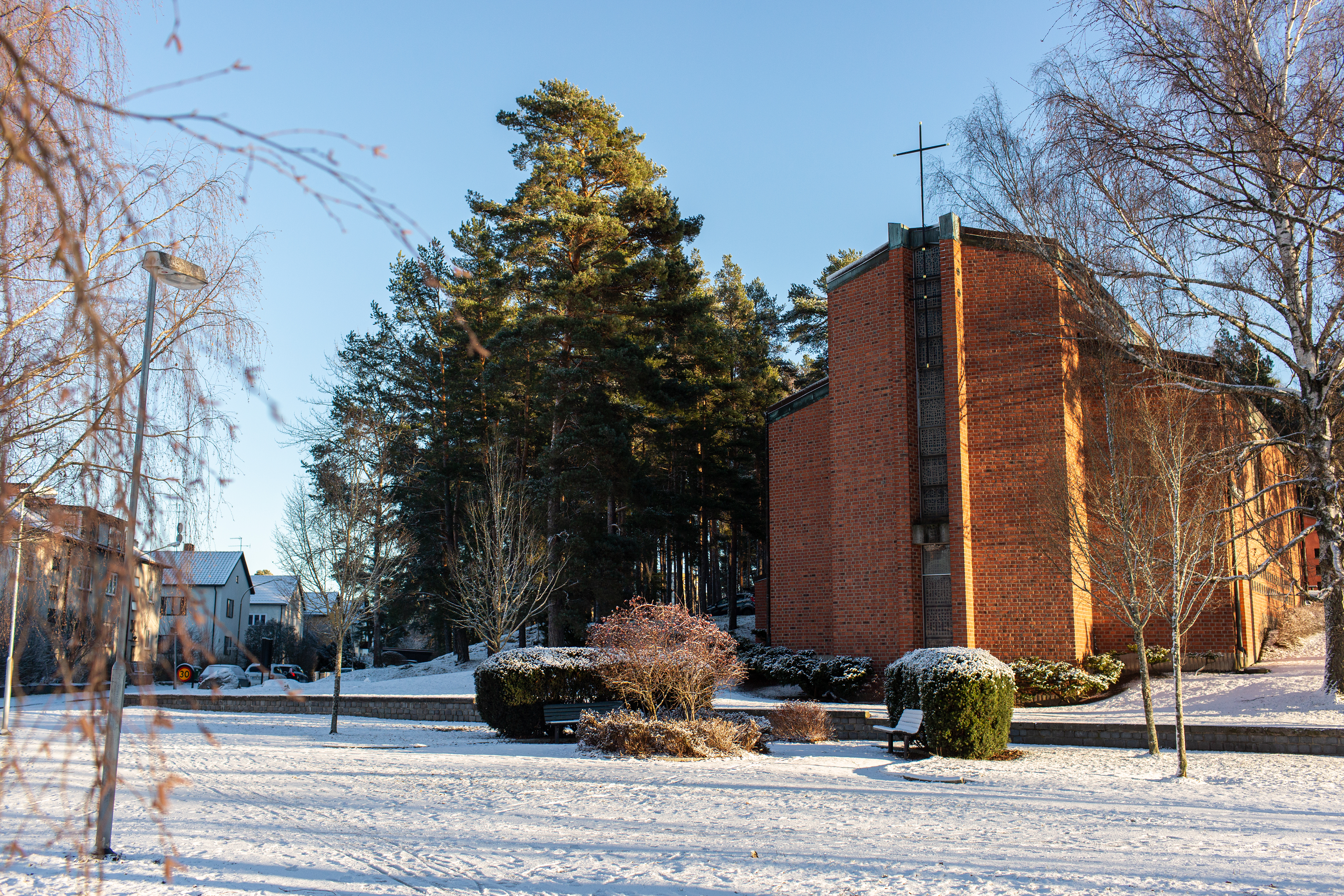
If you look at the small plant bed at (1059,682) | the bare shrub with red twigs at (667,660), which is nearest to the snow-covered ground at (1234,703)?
the small plant bed at (1059,682)

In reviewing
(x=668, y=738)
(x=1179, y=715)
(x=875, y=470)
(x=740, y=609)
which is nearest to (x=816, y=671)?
(x=875, y=470)

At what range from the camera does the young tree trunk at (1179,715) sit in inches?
456

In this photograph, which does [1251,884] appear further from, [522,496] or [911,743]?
[522,496]

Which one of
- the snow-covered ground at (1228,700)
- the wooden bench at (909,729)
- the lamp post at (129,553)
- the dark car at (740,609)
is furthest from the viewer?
the dark car at (740,609)

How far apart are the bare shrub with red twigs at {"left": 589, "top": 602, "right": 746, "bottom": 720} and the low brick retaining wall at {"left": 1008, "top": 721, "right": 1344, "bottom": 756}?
484 centimetres

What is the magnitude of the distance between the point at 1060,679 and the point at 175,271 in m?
18.7

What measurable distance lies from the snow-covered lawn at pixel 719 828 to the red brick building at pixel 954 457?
6.95 metres

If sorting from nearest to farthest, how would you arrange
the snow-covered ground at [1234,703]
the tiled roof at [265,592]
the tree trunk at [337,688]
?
the snow-covered ground at [1234,703], the tree trunk at [337,688], the tiled roof at [265,592]

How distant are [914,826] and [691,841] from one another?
2250 mm

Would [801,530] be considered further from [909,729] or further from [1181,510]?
[909,729]

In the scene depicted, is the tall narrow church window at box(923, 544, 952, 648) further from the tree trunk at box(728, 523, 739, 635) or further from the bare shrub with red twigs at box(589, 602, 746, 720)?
the tree trunk at box(728, 523, 739, 635)

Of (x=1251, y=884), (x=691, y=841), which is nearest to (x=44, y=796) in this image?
(x=691, y=841)

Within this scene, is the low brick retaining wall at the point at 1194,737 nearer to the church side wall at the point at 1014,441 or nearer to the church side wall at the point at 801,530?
the church side wall at the point at 1014,441

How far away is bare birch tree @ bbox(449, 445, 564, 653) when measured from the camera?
2527cm
